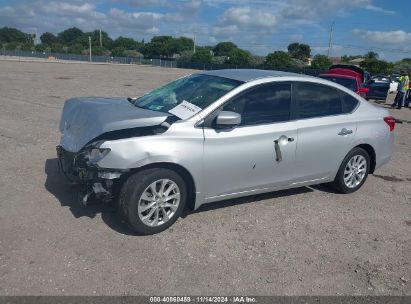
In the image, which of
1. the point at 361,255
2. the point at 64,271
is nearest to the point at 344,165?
the point at 361,255

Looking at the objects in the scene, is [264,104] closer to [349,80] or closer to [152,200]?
[152,200]

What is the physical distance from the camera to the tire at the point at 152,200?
148 inches

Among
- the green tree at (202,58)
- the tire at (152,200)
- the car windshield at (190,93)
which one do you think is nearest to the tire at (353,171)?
the car windshield at (190,93)

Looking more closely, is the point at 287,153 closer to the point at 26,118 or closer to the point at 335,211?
the point at 335,211

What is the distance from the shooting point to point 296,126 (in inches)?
184

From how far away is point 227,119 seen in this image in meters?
3.97

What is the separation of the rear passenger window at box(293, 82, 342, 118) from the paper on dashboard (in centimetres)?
137

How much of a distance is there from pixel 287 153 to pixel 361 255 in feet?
4.60

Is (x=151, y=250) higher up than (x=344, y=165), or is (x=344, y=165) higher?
(x=344, y=165)

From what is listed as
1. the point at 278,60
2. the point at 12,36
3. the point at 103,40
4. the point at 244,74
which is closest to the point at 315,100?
the point at 244,74

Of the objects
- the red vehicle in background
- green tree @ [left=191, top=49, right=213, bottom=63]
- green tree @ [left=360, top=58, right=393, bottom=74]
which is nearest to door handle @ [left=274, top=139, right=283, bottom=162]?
the red vehicle in background

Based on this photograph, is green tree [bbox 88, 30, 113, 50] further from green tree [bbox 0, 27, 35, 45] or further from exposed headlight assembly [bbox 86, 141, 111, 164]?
exposed headlight assembly [bbox 86, 141, 111, 164]

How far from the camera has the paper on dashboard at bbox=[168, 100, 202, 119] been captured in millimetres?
4172

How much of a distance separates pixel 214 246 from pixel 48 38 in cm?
16081
